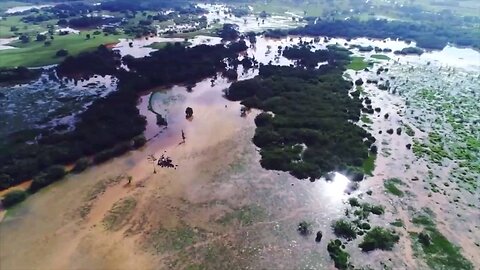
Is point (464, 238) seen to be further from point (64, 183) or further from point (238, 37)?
point (238, 37)

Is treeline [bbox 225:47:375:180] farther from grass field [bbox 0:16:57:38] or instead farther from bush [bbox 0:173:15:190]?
grass field [bbox 0:16:57:38]

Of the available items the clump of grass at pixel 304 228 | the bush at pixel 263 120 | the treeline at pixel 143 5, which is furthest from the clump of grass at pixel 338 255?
the treeline at pixel 143 5

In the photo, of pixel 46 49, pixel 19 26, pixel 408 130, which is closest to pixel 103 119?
pixel 408 130

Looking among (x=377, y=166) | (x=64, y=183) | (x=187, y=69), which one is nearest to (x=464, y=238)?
(x=377, y=166)

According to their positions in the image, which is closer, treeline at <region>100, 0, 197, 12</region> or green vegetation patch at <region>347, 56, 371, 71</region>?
green vegetation patch at <region>347, 56, 371, 71</region>

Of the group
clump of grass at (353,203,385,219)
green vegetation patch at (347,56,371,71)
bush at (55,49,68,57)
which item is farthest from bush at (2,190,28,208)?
green vegetation patch at (347,56,371,71)

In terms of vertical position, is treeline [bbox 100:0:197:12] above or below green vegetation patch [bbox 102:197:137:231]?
above
